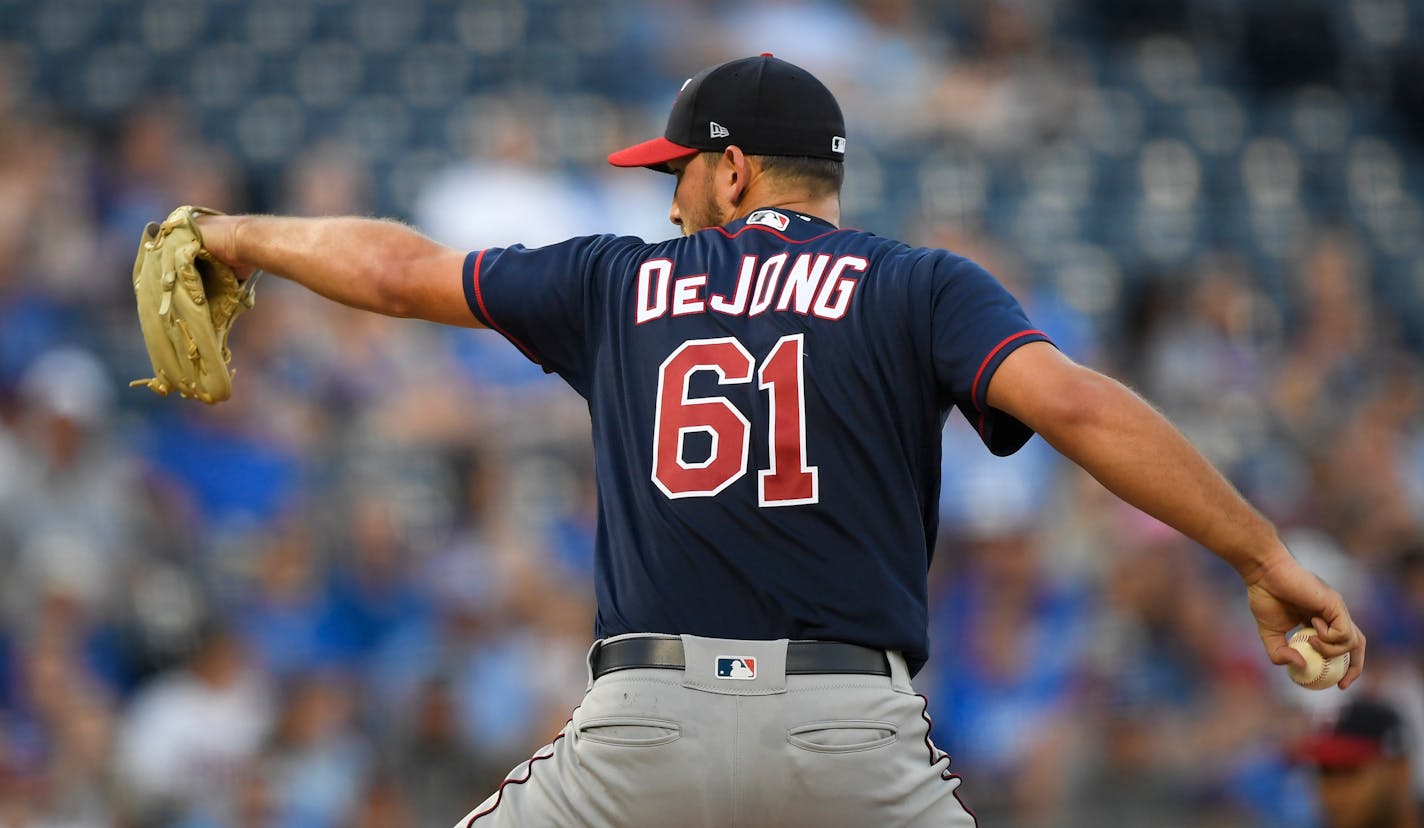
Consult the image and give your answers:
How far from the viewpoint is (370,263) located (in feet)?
10.6

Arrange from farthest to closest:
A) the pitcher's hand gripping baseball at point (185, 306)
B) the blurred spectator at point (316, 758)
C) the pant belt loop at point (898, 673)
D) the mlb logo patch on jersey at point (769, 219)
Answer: the blurred spectator at point (316, 758), the pitcher's hand gripping baseball at point (185, 306), the mlb logo patch on jersey at point (769, 219), the pant belt loop at point (898, 673)

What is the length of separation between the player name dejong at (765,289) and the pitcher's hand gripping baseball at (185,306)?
3.03 ft

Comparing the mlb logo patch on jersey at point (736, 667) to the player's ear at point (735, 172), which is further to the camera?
the player's ear at point (735, 172)

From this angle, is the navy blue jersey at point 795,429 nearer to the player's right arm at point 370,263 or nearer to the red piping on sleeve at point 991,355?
the red piping on sleeve at point 991,355

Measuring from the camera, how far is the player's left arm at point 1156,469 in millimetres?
2701

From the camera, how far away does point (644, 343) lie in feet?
9.91

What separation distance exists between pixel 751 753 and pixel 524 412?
212 inches

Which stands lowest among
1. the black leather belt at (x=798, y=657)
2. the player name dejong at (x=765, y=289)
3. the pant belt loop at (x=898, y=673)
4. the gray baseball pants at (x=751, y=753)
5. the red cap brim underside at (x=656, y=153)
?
the gray baseball pants at (x=751, y=753)

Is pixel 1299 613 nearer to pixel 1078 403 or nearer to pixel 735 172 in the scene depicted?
pixel 1078 403

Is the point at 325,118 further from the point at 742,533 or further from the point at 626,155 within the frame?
the point at 742,533

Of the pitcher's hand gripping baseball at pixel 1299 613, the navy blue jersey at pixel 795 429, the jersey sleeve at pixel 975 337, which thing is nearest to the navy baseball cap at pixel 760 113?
the navy blue jersey at pixel 795 429

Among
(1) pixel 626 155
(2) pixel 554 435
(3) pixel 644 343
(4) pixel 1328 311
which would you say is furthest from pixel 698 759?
(4) pixel 1328 311

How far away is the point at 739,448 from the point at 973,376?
39 cm

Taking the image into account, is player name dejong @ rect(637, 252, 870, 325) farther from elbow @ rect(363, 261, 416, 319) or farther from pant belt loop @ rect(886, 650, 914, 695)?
pant belt loop @ rect(886, 650, 914, 695)
